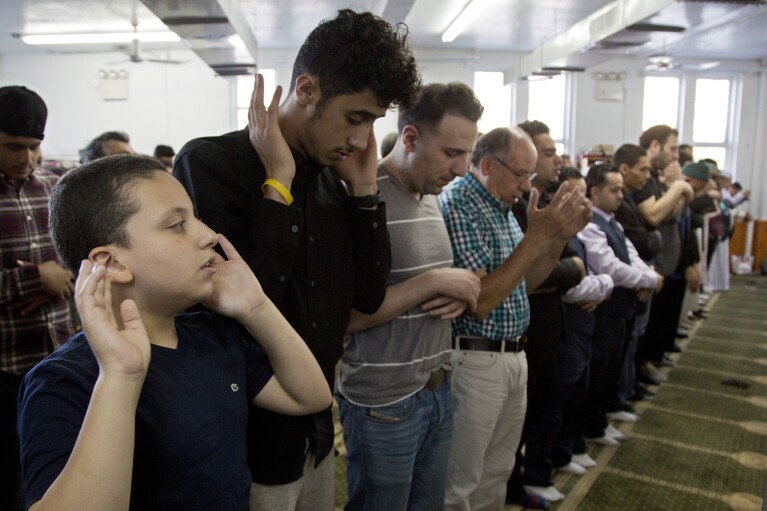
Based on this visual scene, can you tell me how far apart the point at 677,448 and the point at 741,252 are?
9425 mm

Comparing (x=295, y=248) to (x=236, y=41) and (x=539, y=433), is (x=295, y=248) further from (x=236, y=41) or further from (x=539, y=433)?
(x=236, y=41)

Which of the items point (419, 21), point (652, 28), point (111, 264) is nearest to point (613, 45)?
point (652, 28)

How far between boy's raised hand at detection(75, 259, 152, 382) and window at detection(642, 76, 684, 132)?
12.9 metres

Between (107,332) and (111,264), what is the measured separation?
0.60ft

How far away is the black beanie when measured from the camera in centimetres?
200

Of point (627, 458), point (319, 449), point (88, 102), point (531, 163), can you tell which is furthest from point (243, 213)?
point (88, 102)

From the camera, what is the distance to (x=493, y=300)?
6.49 ft

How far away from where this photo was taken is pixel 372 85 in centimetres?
134

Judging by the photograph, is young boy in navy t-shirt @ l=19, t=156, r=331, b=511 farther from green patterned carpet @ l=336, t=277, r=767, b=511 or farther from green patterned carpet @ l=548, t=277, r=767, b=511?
green patterned carpet @ l=548, t=277, r=767, b=511

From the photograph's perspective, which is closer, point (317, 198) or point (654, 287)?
point (317, 198)

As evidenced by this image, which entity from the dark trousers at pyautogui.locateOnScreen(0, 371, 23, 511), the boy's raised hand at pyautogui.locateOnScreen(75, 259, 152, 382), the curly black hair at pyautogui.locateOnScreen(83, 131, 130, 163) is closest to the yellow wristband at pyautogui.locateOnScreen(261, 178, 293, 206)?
the boy's raised hand at pyautogui.locateOnScreen(75, 259, 152, 382)

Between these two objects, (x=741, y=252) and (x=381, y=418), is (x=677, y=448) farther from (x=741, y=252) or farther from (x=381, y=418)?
(x=741, y=252)

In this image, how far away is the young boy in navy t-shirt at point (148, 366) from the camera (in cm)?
77

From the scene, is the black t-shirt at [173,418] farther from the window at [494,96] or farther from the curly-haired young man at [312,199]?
the window at [494,96]
